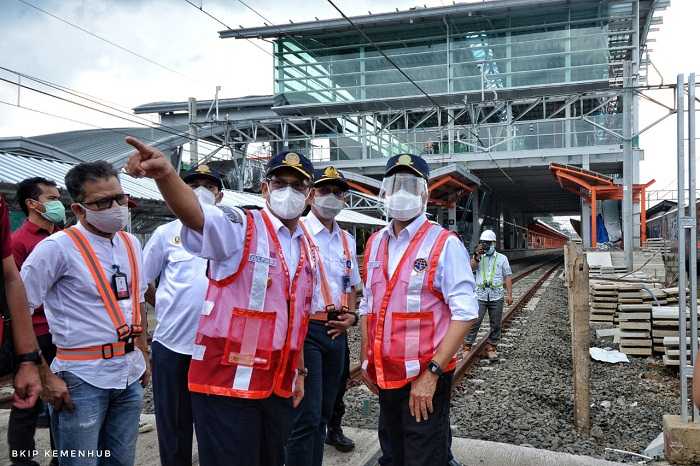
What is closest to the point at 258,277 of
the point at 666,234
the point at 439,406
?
the point at 439,406

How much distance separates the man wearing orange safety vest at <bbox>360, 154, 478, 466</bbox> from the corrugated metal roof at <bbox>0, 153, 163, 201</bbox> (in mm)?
5498

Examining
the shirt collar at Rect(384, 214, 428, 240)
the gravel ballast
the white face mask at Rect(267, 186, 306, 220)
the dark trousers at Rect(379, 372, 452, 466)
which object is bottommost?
the gravel ballast

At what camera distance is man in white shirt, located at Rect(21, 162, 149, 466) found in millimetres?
2812

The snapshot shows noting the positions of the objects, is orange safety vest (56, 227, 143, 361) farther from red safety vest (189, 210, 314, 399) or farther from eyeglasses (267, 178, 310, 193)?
eyeglasses (267, 178, 310, 193)

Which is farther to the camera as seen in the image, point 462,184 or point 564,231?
point 564,231

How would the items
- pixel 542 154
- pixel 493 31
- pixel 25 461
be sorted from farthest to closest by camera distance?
pixel 493 31 < pixel 542 154 < pixel 25 461

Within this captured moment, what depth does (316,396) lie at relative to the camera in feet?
11.7

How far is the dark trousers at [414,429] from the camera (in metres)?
2.92

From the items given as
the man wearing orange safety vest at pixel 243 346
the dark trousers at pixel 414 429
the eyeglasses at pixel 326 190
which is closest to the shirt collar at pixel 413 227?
the dark trousers at pixel 414 429

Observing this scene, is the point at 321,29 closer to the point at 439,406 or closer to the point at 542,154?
the point at 542,154

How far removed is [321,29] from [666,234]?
2284 centimetres

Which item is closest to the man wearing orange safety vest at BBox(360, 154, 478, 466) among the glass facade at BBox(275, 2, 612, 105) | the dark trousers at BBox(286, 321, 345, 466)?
the dark trousers at BBox(286, 321, 345, 466)

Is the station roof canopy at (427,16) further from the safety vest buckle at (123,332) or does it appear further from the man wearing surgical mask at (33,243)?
the safety vest buckle at (123,332)

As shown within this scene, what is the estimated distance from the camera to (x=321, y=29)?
33.5 metres
